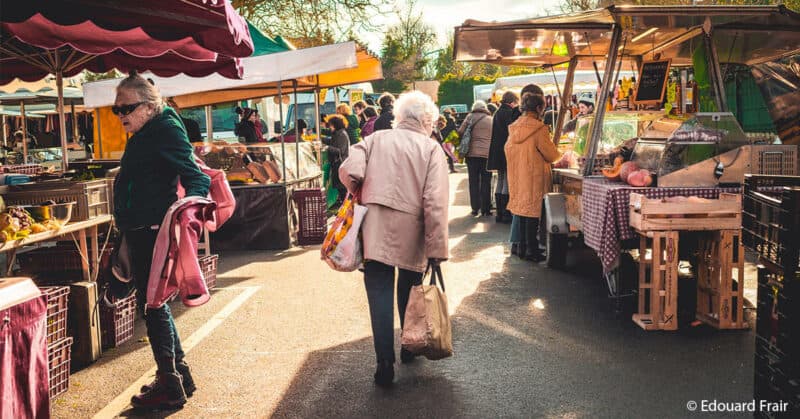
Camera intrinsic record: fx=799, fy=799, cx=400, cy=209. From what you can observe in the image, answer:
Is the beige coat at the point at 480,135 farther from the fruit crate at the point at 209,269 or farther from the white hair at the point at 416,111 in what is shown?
the white hair at the point at 416,111

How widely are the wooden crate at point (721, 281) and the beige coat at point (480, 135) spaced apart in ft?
24.1

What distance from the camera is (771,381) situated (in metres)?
3.45

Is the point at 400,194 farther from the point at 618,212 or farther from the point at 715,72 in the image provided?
the point at 715,72

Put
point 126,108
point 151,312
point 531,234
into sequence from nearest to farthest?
point 151,312 → point 126,108 → point 531,234

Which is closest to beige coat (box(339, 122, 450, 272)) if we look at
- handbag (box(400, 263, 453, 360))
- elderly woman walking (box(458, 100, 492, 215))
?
handbag (box(400, 263, 453, 360))

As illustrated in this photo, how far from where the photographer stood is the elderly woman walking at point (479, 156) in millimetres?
13688

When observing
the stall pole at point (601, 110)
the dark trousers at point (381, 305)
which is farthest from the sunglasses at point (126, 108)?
the stall pole at point (601, 110)

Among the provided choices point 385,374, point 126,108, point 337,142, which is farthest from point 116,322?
point 337,142

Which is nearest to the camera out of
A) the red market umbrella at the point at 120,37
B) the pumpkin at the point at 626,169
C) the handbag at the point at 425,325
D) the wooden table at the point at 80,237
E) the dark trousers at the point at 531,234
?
the handbag at the point at 425,325

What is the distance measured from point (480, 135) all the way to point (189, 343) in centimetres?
832

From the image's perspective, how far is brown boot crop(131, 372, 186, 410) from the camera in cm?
476

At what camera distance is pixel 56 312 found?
5.22 m

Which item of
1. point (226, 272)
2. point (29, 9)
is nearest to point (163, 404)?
Result: point (29, 9)

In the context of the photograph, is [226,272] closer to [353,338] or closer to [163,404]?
[353,338]
